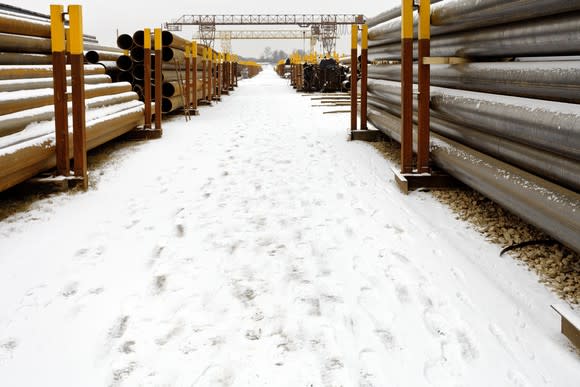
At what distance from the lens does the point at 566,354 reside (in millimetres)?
2531

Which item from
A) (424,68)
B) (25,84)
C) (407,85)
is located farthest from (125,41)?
(424,68)

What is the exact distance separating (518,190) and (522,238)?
40 centimetres

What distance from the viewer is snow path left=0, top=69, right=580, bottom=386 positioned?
2.46 m

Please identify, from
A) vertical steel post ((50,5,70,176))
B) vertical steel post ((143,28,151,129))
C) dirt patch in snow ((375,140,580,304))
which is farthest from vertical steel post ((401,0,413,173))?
vertical steel post ((143,28,151,129))

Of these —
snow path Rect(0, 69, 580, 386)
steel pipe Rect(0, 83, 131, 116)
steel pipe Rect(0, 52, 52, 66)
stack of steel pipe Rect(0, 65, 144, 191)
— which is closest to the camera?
snow path Rect(0, 69, 580, 386)

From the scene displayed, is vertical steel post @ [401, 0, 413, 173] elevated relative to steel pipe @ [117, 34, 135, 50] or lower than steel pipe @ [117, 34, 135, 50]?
lower

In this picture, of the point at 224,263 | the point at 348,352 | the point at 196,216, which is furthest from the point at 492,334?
the point at 196,216

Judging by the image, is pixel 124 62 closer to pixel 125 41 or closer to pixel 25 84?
pixel 125 41

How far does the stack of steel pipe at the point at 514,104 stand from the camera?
10.7 feet

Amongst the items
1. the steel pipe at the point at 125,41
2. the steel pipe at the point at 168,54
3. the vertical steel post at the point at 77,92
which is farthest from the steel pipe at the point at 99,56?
the vertical steel post at the point at 77,92

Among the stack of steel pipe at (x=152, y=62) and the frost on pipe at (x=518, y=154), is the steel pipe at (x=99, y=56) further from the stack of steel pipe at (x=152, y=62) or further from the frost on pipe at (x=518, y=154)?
the frost on pipe at (x=518, y=154)

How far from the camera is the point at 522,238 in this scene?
3.99 m

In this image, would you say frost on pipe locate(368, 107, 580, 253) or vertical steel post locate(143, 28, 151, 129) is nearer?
frost on pipe locate(368, 107, 580, 253)

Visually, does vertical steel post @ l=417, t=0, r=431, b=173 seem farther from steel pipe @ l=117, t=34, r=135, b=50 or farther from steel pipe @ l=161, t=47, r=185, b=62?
steel pipe @ l=117, t=34, r=135, b=50
